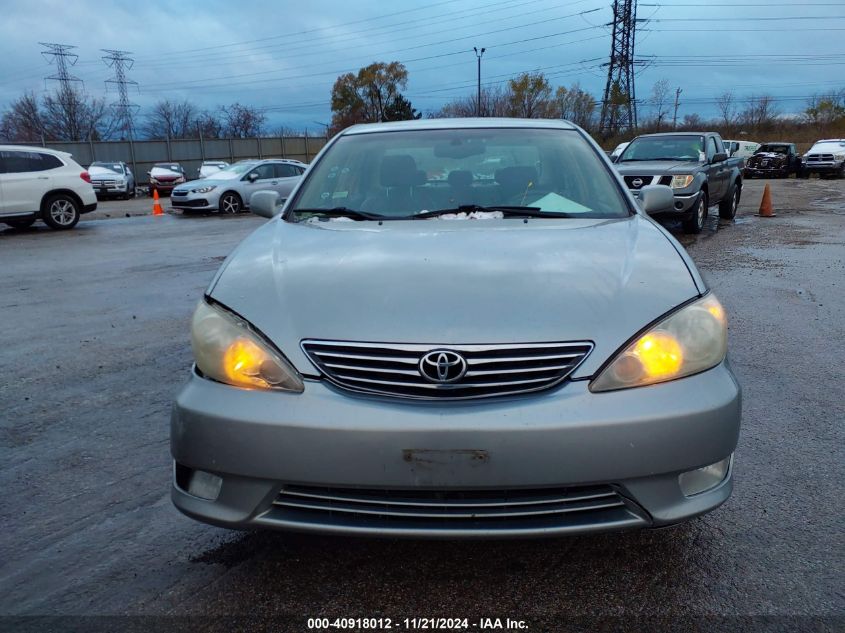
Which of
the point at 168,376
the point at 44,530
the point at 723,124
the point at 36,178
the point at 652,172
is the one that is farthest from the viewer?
the point at 723,124

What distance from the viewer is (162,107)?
2980 inches

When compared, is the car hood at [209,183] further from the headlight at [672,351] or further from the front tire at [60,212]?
the headlight at [672,351]

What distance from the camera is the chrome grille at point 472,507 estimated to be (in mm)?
2043

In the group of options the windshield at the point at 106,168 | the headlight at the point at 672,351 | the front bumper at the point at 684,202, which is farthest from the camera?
the windshield at the point at 106,168

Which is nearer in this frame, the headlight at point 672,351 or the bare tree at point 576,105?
the headlight at point 672,351

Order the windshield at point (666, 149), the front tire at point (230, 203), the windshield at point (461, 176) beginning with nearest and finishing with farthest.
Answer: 1. the windshield at point (461, 176)
2. the windshield at point (666, 149)
3. the front tire at point (230, 203)

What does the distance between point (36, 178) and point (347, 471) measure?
591 inches

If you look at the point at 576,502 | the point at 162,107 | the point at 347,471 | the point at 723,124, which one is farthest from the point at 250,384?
the point at 162,107

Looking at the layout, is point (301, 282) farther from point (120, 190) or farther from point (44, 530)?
point (120, 190)

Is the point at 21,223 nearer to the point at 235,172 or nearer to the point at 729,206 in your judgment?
the point at 235,172

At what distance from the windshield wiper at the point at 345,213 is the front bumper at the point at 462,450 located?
1.42m

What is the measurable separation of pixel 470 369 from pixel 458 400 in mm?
99

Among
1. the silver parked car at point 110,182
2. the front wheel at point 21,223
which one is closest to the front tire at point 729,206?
the front wheel at point 21,223

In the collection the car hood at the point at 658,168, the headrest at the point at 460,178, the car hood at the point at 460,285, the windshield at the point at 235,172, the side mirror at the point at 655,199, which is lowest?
the windshield at the point at 235,172
